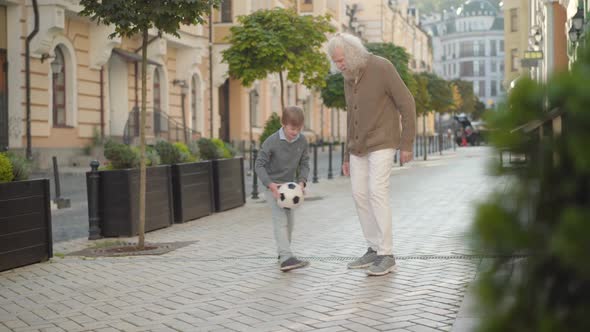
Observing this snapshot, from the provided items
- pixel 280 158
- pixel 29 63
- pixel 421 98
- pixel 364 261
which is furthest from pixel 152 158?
pixel 421 98

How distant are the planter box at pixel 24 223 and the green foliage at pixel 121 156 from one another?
2.38 metres

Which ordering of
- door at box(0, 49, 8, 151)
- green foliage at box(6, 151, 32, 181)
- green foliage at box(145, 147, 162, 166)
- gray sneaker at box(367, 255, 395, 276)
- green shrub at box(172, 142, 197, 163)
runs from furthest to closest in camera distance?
door at box(0, 49, 8, 151) → green shrub at box(172, 142, 197, 163) → green foliage at box(145, 147, 162, 166) → green foliage at box(6, 151, 32, 181) → gray sneaker at box(367, 255, 395, 276)

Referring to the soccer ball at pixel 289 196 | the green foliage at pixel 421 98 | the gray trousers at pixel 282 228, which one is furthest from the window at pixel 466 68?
the soccer ball at pixel 289 196

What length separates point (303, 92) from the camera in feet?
159

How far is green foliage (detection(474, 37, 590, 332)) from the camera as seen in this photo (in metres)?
1.23

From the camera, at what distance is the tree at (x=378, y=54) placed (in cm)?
2822

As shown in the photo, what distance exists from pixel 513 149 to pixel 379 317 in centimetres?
367

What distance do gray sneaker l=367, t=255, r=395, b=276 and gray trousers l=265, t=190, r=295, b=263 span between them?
0.77 m

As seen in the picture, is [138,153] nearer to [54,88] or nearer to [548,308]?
[548,308]

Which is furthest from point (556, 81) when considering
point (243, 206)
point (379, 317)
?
point (243, 206)

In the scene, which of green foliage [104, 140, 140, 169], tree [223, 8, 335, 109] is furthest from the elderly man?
tree [223, 8, 335, 109]

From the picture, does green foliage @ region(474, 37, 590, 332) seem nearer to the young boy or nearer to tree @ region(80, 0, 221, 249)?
the young boy

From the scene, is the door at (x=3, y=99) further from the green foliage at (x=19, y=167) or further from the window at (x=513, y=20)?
the window at (x=513, y=20)

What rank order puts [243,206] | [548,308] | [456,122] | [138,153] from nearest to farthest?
1. [548,308]
2. [138,153]
3. [243,206]
4. [456,122]
